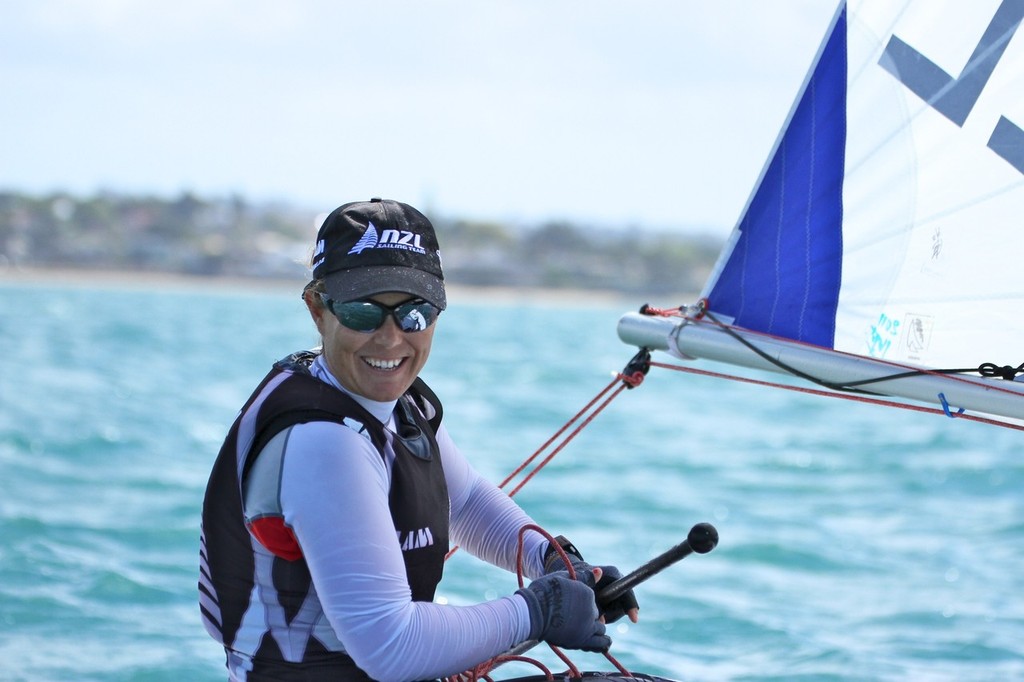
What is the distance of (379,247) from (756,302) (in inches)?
43.7

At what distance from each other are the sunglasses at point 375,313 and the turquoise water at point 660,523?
8.17 ft

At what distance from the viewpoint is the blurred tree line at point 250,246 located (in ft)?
219

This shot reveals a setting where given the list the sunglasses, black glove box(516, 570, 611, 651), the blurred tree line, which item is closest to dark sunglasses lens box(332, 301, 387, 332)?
the sunglasses

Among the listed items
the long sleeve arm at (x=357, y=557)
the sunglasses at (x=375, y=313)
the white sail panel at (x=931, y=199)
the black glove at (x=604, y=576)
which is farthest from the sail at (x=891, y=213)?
the long sleeve arm at (x=357, y=557)

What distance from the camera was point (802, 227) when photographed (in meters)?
2.49

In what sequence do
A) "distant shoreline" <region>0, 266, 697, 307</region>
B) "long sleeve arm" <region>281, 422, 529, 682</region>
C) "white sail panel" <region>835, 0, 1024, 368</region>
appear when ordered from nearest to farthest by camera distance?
"long sleeve arm" <region>281, 422, 529, 682</region>
"white sail panel" <region>835, 0, 1024, 368</region>
"distant shoreline" <region>0, 266, 697, 307</region>

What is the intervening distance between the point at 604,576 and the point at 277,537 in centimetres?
58

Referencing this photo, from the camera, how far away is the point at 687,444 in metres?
10.8

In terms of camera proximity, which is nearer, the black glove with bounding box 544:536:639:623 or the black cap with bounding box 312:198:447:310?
the black cap with bounding box 312:198:447:310

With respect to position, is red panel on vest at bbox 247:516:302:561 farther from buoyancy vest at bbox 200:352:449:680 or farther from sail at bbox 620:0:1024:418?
sail at bbox 620:0:1024:418

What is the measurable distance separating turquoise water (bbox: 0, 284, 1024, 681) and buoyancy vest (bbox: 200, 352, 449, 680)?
2329mm

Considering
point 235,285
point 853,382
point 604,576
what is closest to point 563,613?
point 604,576

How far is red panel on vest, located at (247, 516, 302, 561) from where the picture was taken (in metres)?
1.55

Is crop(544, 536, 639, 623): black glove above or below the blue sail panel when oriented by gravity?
below
